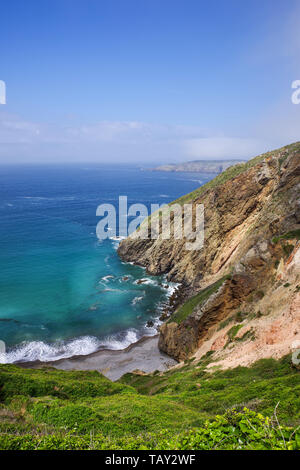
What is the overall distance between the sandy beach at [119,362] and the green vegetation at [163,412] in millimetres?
8690

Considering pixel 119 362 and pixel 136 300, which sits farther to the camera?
pixel 136 300

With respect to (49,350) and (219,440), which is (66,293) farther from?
(219,440)

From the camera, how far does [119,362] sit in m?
35.7

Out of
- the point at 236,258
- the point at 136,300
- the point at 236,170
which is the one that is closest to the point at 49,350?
the point at 136,300

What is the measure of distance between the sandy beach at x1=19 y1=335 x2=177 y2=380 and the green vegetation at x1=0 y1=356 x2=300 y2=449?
8.69 meters

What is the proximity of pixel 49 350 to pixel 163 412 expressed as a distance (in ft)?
91.6

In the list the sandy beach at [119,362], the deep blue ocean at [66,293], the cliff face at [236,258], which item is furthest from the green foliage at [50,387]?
the deep blue ocean at [66,293]

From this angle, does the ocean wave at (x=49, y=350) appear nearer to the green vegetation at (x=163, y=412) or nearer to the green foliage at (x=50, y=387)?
the green vegetation at (x=163, y=412)

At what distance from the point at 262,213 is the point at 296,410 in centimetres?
3587

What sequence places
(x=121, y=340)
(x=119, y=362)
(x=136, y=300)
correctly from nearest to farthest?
(x=119, y=362) → (x=121, y=340) → (x=136, y=300)

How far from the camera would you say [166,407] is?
51.3ft

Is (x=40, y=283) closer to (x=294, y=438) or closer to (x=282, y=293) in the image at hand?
(x=282, y=293)

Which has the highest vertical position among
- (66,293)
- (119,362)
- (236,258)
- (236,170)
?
(236,170)

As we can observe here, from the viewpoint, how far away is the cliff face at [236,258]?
2648 centimetres
